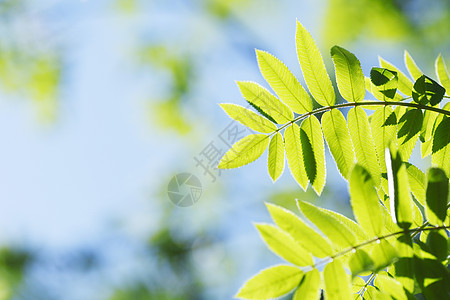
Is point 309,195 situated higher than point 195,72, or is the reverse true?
point 195,72

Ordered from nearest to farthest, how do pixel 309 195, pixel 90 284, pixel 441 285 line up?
pixel 441 285 → pixel 309 195 → pixel 90 284

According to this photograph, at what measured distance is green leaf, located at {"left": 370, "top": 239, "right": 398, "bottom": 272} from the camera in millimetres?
953

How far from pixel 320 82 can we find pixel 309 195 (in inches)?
316

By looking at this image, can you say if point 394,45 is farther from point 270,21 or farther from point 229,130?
point 229,130

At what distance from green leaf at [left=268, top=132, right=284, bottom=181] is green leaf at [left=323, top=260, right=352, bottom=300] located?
51 centimetres

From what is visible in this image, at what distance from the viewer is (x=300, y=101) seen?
58.7 inches

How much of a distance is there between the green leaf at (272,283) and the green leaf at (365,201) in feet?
0.73

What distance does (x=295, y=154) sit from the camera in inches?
58.3

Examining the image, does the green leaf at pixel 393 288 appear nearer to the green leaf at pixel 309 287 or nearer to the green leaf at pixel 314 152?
the green leaf at pixel 309 287

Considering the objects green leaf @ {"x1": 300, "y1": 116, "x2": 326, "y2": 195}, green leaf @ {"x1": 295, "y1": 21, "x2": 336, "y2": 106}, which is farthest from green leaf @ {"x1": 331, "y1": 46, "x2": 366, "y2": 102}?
green leaf @ {"x1": 300, "y1": 116, "x2": 326, "y2": 195}

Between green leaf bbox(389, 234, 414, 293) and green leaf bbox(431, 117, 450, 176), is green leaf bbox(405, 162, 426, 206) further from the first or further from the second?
green leaf bbox(389, 234, 414, 293)

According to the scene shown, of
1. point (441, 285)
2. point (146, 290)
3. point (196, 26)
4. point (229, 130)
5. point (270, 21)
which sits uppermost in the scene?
point (196, 26)

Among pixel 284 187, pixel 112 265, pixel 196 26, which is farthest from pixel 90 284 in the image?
pixel 196 26

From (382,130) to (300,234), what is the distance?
0.65 m
